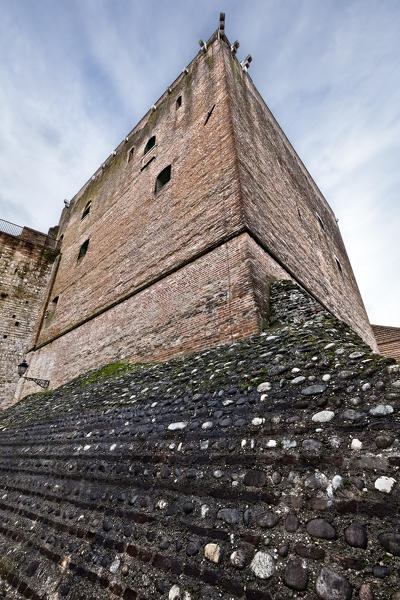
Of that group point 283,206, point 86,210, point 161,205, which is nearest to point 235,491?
point 161,205

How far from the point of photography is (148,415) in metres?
3.17

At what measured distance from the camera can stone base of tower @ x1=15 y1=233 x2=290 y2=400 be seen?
16.9ft

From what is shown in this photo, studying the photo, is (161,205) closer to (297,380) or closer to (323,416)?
(297,380)

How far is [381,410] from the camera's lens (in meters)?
1.69

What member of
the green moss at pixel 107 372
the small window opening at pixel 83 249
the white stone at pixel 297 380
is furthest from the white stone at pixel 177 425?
the small window opening at pixel 83 249

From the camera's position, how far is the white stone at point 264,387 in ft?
8.05

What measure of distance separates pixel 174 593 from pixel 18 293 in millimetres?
14275

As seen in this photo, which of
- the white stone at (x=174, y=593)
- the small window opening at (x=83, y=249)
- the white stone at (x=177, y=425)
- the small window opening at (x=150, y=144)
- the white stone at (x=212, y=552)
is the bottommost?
the white stone at (x=174, y=593)

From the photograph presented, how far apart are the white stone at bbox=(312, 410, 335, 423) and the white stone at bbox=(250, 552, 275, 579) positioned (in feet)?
2.55

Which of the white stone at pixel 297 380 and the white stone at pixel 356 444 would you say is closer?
the white stone at pixel 356 444

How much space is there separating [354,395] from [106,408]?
3.33m

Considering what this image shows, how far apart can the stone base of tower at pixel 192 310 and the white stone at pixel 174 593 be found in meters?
3.46

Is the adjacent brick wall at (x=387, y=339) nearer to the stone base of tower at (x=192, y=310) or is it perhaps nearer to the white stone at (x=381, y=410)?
the stone base of tower at (x=192, y=310)

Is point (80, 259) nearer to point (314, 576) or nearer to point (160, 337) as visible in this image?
point (160, 337)
